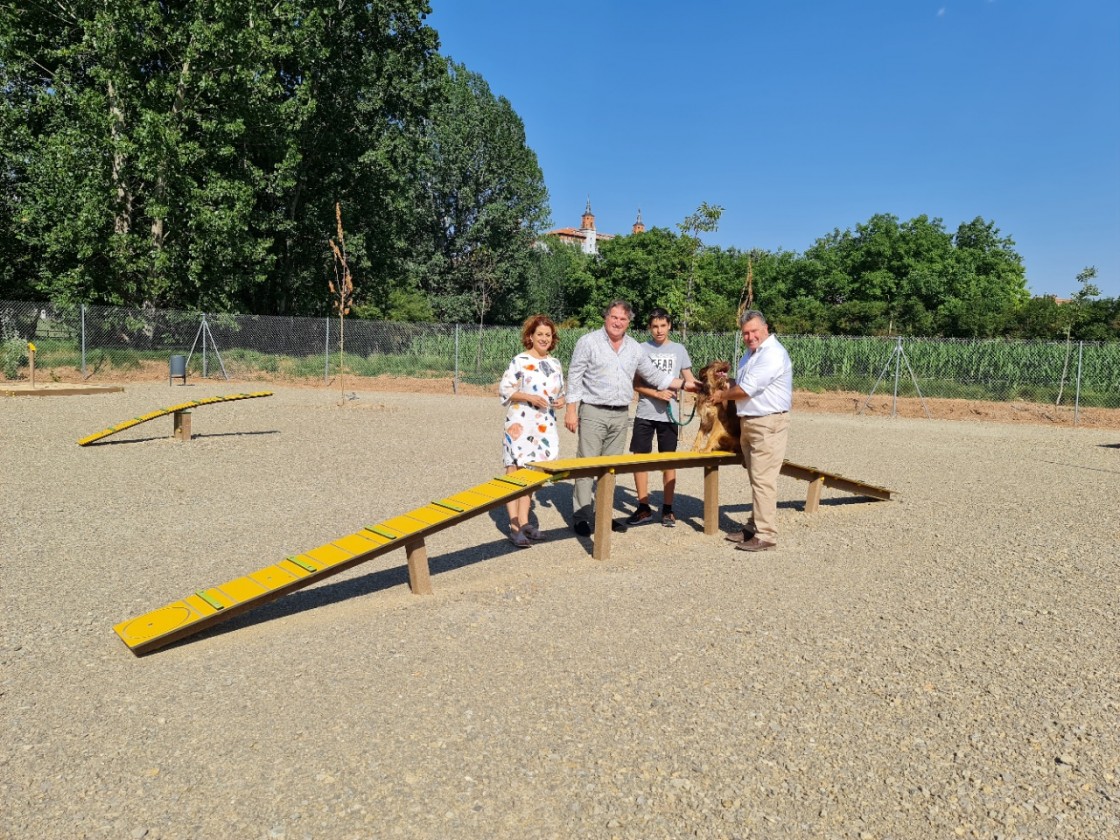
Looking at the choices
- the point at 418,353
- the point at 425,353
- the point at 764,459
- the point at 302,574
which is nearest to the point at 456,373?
the point at 425,353

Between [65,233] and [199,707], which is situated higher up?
[65,233]

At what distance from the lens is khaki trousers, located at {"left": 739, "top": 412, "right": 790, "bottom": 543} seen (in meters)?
5.80

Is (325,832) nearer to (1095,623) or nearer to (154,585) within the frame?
(154,585)

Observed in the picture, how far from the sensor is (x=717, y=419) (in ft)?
21.1

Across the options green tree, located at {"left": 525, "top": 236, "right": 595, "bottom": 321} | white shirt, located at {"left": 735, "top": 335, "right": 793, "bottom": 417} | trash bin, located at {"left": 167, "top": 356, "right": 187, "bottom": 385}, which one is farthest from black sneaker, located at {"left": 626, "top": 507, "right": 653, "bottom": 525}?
green tree, located at {"left": 525, "top": 236, "right": 595, "bottom": 321}

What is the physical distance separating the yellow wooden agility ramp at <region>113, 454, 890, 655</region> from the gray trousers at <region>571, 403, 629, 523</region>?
0.36m

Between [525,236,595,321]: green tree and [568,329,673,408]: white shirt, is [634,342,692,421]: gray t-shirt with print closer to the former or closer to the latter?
[568,329,673,408]: white shirt

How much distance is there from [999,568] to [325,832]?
4892mm

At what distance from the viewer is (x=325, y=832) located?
247 cm

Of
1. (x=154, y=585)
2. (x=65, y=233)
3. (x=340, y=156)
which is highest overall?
(x=340, y=156)

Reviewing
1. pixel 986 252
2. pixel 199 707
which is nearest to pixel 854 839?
pixel 199 707

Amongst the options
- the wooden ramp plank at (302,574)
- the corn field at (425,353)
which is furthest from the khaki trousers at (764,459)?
the corn field at (425,353)

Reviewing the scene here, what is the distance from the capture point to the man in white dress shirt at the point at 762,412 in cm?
572

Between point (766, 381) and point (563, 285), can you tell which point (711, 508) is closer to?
point (766, 381)
